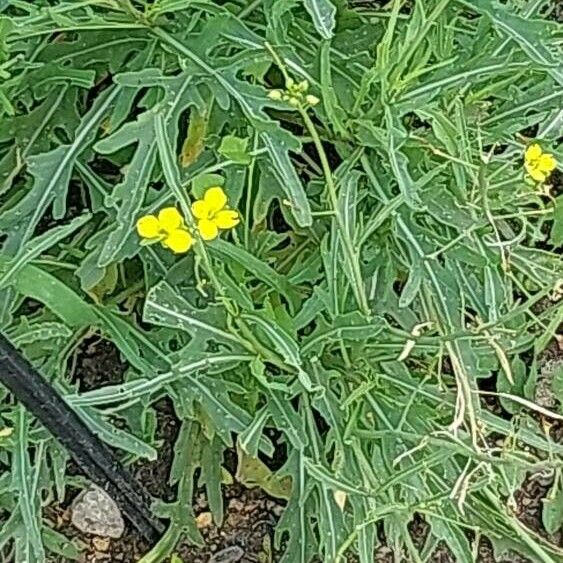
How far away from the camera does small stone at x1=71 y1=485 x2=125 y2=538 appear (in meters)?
1.27

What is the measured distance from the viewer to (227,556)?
128 centimetres

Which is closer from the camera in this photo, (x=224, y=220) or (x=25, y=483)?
(x=224, y=220)

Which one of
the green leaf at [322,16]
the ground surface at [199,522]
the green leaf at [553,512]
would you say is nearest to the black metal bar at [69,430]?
the ground surface at [199,522]

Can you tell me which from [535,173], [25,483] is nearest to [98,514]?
[25,483]

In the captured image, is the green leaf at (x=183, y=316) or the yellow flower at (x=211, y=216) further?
the green leaf at (x=183, y=316)

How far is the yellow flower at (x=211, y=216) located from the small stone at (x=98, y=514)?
0.57 meters

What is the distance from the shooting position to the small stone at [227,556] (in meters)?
1.28

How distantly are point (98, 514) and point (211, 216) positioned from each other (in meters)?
0.59

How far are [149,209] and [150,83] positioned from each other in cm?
11

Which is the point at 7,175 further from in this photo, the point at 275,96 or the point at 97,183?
the point at 275,96

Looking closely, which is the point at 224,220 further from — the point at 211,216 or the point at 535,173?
the point at 535,173

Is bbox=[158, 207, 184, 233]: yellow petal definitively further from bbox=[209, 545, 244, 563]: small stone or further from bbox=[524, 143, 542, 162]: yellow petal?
bbox=[209, 545, 244, 563]: small stone

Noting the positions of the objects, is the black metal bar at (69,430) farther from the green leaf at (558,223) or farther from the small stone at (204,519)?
the green leaf at (558,223)

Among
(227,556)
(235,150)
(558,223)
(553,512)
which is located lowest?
(553,512)
